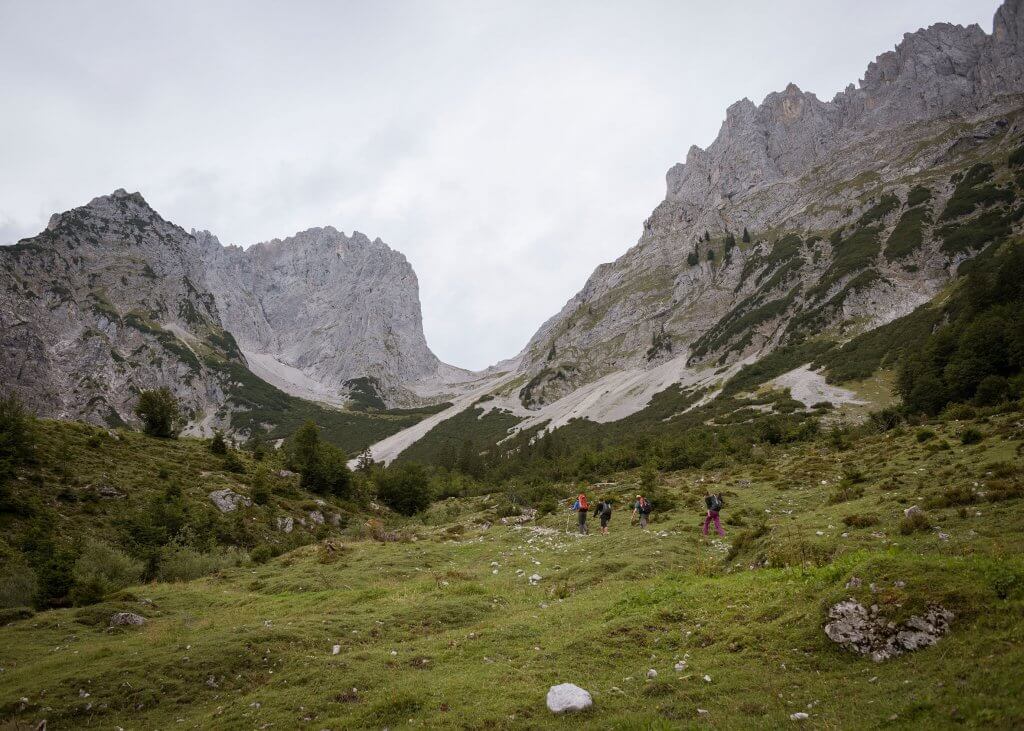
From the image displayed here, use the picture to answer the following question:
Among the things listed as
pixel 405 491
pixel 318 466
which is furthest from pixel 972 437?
pixel 405 491

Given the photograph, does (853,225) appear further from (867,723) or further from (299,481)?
(867,723)

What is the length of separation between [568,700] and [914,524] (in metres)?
10.5

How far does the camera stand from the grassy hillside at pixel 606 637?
7207 millimetres

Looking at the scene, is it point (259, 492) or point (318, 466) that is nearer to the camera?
point (259, 492)

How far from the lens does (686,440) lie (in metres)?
60.5

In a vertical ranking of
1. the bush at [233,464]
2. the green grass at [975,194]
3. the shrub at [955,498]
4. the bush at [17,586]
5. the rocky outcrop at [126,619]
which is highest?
the green grass at [975,194]

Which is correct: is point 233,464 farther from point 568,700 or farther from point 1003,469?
point 1003,469

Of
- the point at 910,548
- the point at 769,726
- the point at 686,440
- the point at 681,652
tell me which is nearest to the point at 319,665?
the point at 681,652

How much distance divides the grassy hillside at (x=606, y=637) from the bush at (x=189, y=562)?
171 inches

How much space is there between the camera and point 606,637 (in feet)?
34.9

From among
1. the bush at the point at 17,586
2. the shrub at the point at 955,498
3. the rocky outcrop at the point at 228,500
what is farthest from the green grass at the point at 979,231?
the bush at the point at 17,586

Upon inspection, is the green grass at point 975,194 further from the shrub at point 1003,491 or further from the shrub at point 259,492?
the shrub at point 259,492

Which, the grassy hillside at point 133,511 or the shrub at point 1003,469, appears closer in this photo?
the shrub at point 1003,469

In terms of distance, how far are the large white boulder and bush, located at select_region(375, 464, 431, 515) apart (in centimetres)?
4706
